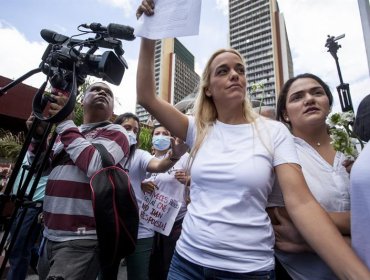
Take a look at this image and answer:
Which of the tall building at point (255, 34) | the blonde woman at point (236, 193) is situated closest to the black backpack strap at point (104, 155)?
the blonde woman at point (236, 193)

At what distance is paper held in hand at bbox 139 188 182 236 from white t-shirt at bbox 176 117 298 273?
131cm

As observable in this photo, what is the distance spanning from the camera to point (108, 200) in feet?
4.58

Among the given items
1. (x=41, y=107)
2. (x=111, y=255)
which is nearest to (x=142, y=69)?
(x=41, y=107)

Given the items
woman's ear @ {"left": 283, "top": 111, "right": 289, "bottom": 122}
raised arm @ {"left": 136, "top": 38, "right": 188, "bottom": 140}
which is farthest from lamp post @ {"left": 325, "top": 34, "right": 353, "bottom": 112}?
raised arm @ {"left": 136, "top": 38, "right": 188, "bottom": 140}

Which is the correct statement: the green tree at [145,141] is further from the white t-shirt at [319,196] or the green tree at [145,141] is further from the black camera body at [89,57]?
the white t-shirt at [319,196]

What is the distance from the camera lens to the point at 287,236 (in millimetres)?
1054

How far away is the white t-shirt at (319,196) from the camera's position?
106cm

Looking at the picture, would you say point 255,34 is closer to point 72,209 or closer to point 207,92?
point 207,92

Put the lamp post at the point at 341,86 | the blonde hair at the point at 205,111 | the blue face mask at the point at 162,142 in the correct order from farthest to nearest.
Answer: the lamp post at the point at 341,86 < the blue face mask at the point at 162,142 < the blonde hair at the point at 205,111

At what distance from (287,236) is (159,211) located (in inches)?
60.8

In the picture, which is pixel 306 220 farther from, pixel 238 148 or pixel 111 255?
pixel 111 255

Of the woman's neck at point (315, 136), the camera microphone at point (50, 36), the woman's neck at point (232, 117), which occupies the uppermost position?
the camera microphone at point (50, 36)

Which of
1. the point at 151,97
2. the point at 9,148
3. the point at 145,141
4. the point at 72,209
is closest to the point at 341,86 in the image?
the point at 151,97

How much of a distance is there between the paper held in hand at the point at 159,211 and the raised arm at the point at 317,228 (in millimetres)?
1577
